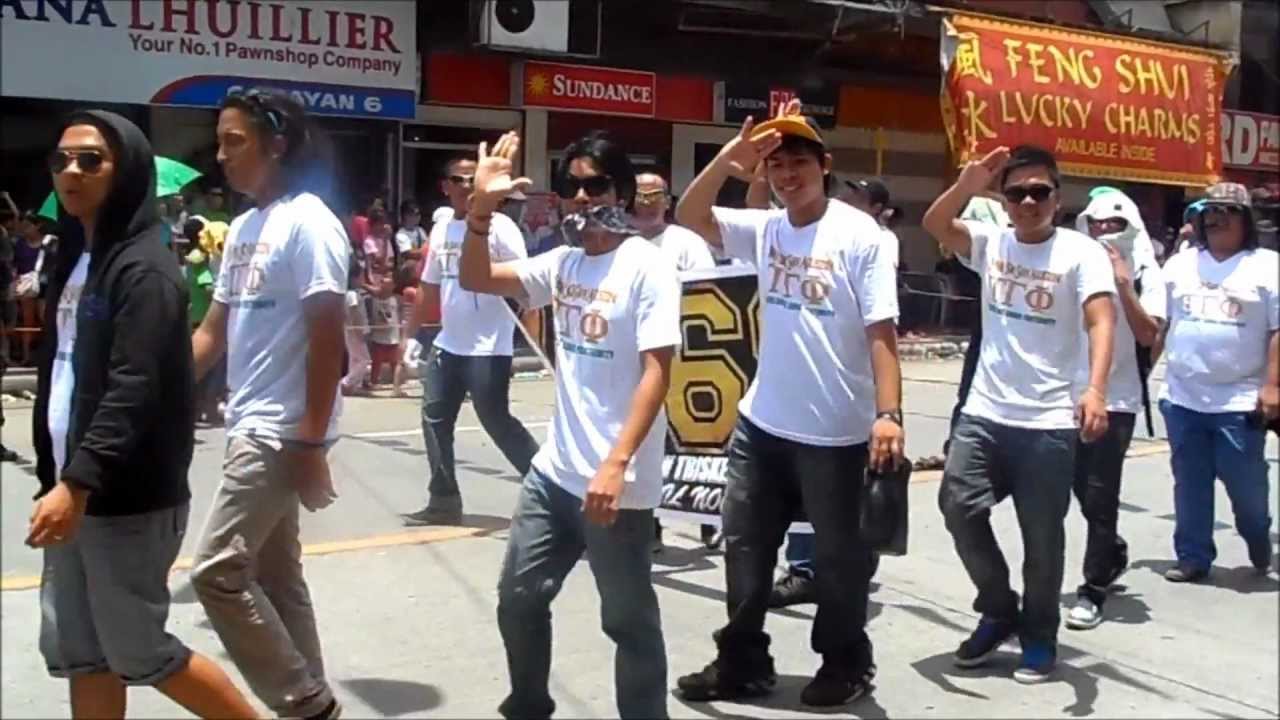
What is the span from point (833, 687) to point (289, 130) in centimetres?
233

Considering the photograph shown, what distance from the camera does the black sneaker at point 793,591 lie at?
570cm

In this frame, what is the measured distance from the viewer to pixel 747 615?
4590 millimetres

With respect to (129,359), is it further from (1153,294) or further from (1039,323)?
(1153,294)

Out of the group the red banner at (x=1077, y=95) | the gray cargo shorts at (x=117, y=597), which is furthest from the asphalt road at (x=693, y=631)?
the red banner at (x=1077, y=95)

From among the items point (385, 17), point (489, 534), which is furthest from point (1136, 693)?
point (385, 17)

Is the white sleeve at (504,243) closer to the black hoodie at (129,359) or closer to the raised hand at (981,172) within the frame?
the raised hand at (981,172)

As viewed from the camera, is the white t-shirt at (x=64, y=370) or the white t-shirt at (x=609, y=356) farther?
the white t-shirt at (x=609, y=356)

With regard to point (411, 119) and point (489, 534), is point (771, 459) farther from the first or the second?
point (411, 119)

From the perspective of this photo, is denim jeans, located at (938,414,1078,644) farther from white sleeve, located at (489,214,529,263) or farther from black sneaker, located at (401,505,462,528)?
black sneaker, located at (401,505,462,528)

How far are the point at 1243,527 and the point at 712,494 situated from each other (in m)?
2.02

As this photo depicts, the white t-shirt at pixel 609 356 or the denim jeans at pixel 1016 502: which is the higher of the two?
the white t-shirt at pixel 609 356

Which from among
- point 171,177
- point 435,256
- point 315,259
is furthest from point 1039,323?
point 171,177

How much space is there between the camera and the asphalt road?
14.9ft

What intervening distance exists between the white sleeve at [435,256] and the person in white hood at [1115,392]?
296 cm
